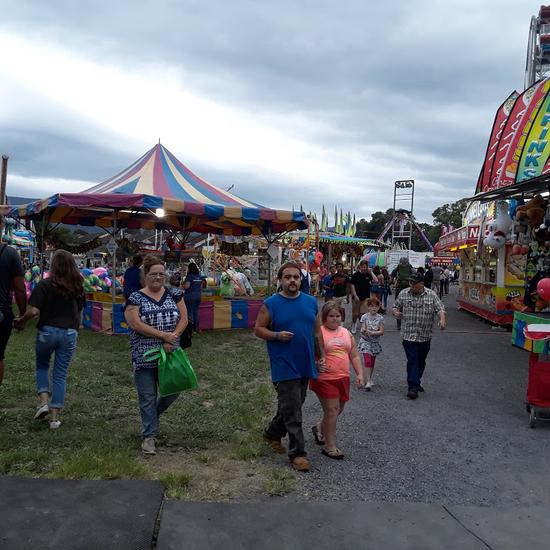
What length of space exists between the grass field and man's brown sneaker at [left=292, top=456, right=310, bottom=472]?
92 millimetres

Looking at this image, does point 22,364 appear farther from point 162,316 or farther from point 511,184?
point 511,184

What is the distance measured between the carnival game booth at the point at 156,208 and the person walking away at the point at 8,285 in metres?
5.83

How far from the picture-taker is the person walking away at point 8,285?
4.66m

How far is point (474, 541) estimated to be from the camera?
3.19m

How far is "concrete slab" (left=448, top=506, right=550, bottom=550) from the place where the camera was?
3.18 metres

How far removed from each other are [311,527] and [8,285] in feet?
10.5

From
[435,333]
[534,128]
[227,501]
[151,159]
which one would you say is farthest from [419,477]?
[151,159]

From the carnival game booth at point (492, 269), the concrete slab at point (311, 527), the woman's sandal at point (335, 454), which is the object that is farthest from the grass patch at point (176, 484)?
the carnival game booth at point (492, 269)

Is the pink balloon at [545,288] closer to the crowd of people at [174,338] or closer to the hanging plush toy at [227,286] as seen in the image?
the crowd of people at [174,338]

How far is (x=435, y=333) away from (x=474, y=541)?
9.75m

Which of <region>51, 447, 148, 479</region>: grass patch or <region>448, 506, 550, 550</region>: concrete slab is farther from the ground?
<region>448, 506, 550, 550</region>: concrete slab

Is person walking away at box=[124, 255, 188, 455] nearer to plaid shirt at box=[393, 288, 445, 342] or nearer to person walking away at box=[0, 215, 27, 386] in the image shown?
person walking away at box=[0, 215, 27, 386]

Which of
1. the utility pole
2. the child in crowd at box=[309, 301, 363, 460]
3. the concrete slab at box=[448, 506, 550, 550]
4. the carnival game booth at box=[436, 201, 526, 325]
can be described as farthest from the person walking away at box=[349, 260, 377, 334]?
the utility pole

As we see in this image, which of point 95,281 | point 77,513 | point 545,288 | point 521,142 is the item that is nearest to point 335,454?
point 77,513
